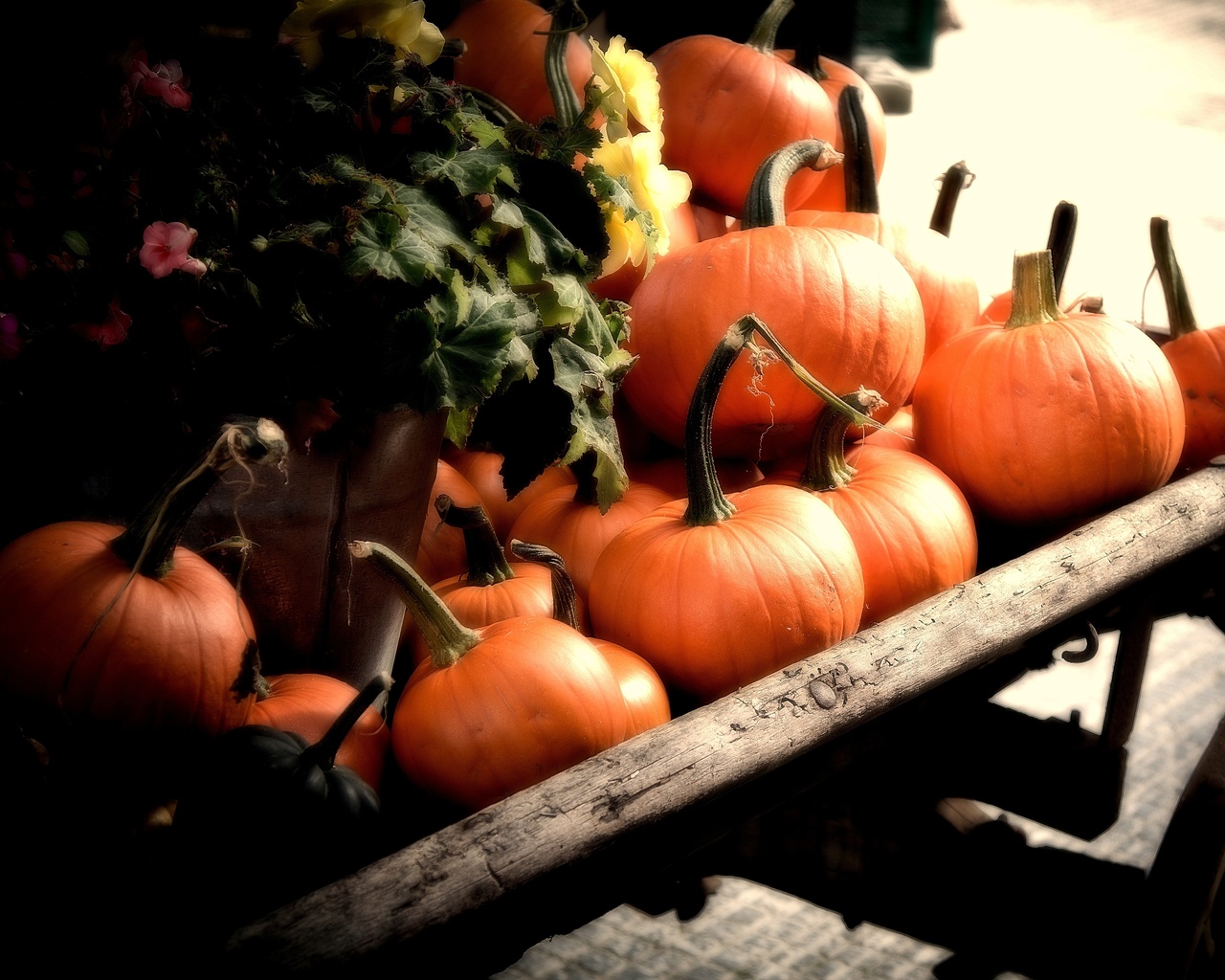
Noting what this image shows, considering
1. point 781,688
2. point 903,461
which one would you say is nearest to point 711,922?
point 903,461

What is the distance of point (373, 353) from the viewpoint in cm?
74

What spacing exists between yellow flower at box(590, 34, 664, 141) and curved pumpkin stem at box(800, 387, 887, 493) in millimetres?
342

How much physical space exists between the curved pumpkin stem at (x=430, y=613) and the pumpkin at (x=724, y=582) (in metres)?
0.18

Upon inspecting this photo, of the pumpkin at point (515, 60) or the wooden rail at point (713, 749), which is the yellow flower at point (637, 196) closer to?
the pumpkin at point (515, 60)

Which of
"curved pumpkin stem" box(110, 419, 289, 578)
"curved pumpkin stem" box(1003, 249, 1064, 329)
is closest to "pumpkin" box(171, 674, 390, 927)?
"curved pumpkin stem" box(110, 419, 289, 578)

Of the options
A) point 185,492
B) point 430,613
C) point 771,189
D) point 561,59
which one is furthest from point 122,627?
point 771,189

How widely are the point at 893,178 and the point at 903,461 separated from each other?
14.5ft

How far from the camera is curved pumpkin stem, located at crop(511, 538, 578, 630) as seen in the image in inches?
35.4

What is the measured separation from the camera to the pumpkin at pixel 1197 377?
1.41m

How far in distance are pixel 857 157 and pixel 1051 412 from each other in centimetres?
44

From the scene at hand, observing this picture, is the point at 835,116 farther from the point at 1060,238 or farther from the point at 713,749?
the point at 713,749

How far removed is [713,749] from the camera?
0.74 meters

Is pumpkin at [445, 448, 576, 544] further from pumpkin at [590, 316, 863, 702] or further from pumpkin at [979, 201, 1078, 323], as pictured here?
pumpkin at [979, 201, 1078, 323]

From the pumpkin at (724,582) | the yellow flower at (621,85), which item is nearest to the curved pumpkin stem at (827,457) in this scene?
the pumpkin at (724,582)
